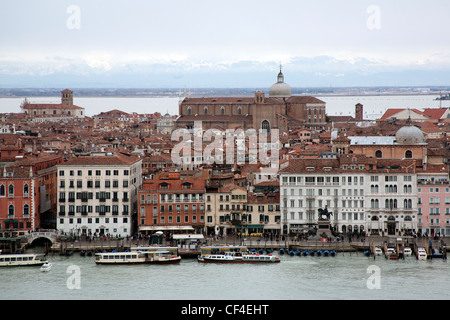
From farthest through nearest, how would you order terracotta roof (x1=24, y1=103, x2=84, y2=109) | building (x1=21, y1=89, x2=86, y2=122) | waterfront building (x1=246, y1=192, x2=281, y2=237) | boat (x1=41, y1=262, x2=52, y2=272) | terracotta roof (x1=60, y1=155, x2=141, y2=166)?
terracotta roof (x1=24, y1=103, x2=84, y2=109), building (x1=21, y1=89, x2=86, y2=122), terracotta roof (x1=60, y1=155, x2=141, y2=166), waterfront building (x1=246, y1=192, x2=281, y2=237), boat (x1=41, y1=262, x2=52, y2=272)

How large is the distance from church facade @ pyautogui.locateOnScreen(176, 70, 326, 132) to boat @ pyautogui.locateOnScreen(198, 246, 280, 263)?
3467cm

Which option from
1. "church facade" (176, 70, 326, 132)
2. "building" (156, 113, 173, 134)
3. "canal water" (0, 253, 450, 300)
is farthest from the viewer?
"building" (156, 113, 173, 134)

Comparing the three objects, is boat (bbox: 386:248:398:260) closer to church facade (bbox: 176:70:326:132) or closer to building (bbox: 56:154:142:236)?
building (bbox: 56:154:142:236)

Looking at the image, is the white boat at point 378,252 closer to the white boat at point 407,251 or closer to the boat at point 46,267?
the white boat at point 407,251

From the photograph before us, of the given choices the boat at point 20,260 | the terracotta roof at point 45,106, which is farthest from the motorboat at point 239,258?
the terracotta roof at point 45,106

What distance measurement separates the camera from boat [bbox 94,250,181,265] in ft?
78.5

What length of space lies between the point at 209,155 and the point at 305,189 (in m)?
11.8

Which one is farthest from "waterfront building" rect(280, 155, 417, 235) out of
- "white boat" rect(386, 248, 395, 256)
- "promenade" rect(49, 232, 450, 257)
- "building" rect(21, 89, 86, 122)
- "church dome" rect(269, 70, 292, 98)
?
"building" rect(21, 89, 86, 122)

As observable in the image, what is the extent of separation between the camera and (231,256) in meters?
24.1

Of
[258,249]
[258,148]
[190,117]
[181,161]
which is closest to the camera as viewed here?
[258,249]

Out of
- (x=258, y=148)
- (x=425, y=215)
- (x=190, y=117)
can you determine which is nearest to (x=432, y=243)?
(x=425, y=215)

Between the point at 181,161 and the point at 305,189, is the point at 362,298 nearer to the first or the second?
the point at 305,189

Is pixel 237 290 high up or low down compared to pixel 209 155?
down

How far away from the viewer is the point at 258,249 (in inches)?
992
